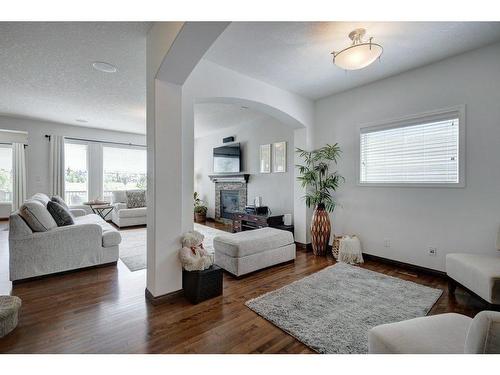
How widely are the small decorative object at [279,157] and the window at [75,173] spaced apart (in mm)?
5536

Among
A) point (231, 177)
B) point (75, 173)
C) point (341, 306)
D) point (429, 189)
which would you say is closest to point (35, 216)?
point (341, 306)

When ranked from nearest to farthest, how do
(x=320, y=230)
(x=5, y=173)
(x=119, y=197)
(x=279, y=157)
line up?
(x=320, y=230), (x=279, y=157), (x=5, y=173), (x=119, y=197)

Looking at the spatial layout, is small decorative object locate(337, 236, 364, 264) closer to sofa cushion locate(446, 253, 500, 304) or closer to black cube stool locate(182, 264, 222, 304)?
sofa cushion locate(446, 253, 500, 304)

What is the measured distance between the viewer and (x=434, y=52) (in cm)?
261

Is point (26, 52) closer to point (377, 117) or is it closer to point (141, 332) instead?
point (141, 332)

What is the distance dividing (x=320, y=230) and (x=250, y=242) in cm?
132

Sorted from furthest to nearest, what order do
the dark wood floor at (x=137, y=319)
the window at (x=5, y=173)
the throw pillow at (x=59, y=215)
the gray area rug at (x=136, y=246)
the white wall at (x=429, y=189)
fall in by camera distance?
the window at (x=5, y=173)
the gray area rug at (x=136, y=246)
the throw pillow at (x=59, y=215)
the white wall at (x=429, y=189)
the dark wood floor at (x=137, y=319)

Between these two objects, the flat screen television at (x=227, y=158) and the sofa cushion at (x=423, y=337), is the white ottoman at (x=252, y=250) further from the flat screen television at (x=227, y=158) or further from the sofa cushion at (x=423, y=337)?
the flat screen television at (x=227, y=158)

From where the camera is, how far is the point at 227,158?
614cm

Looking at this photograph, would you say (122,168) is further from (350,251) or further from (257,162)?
(350,251)

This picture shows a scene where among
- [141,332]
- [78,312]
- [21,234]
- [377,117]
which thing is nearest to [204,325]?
[141,332]

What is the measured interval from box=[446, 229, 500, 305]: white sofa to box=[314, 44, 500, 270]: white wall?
1.48 ft

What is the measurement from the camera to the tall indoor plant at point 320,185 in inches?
145

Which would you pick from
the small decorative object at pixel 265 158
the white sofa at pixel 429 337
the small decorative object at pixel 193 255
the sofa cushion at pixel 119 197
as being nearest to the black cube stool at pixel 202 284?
the small decorative object at pixel 193 255
